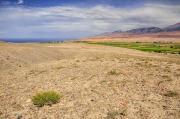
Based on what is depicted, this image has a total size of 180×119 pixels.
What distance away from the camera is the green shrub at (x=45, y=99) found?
51.6 ft

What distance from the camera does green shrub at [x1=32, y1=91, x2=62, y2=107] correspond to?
15.7 meters

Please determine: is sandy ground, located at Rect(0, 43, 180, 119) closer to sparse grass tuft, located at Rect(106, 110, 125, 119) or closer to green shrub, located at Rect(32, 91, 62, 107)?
sparse grass tuft, located at Rect(106, 110, 125, 119)

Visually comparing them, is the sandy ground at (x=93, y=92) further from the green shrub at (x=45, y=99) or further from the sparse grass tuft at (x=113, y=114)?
the green shrub at (x=45, y=99)

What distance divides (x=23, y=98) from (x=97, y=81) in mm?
6305

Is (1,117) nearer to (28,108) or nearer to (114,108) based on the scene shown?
(28,108)

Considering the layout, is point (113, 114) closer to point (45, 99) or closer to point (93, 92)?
point (93, 92)

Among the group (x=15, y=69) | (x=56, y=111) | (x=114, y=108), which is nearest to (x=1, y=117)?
(x=56, y=111)

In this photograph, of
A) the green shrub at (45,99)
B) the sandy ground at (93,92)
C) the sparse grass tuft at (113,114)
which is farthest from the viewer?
the green shrub at (45,99)

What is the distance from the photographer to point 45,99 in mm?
16141

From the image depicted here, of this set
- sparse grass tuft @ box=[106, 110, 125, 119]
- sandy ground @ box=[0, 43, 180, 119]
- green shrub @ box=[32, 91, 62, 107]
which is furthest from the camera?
green shrub @ box=[32, 91, 62, 107]

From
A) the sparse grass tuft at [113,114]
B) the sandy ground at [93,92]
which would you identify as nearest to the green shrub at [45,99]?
the sandy ground at [93,92]

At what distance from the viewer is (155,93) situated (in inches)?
701

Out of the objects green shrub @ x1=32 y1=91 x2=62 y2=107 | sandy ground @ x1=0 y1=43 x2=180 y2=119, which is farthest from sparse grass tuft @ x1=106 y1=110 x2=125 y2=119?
green shrub @ x1=32 y1=91 x2=62 y2=107

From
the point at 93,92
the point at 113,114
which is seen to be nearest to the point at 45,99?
the point at 93,92
